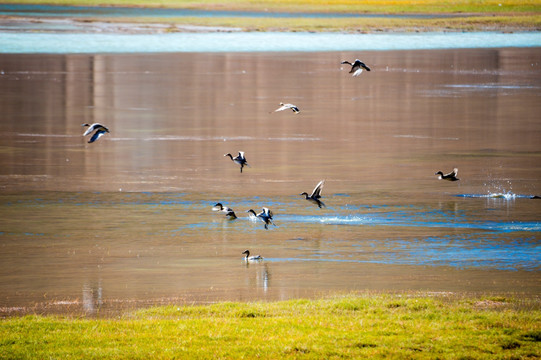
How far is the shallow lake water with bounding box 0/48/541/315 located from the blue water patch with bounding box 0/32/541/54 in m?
22.7

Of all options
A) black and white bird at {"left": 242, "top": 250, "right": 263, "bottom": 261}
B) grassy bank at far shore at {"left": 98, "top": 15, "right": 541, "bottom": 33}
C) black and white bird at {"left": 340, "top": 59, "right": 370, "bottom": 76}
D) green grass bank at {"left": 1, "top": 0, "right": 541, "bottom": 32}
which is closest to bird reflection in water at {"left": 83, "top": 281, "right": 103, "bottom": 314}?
black and white bird at {"left": 242, "top": 250, "right": 263, "bottom": 261}

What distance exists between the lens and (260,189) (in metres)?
25.9

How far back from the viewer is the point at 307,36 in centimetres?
9256

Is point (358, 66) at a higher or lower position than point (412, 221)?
higher

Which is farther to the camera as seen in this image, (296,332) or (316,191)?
(316,191)

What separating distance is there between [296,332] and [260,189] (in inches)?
500

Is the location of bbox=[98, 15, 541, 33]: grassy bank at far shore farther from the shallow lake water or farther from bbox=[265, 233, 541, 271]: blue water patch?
bbox=[265, 233, 541, 271]: blue water patch

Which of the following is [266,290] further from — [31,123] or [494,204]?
[31,123]

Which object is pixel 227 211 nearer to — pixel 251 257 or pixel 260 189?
pixel 251 257

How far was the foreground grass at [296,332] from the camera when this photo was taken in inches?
495

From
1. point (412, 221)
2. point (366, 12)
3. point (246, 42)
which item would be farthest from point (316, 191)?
point (366, 12)

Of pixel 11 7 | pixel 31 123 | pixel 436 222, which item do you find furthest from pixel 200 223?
pixel 11 7

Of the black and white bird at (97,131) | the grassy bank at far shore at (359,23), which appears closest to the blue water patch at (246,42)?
the grassy bank at far shore at (359,23)

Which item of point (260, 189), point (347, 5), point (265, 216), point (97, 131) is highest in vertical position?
point (347, 5)
